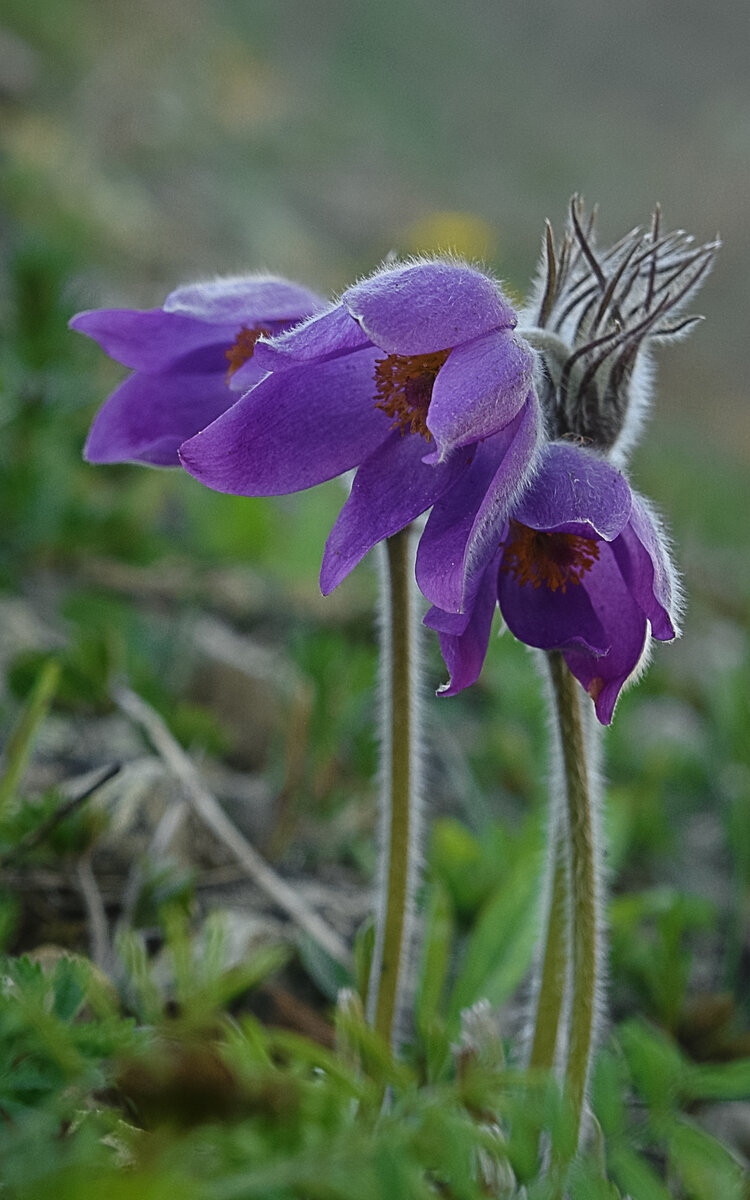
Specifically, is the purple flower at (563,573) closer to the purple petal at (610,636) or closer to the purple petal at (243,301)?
the purple petal at (610,636)

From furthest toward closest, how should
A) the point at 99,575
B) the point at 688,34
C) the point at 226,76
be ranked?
1. the point at 688,34
2. the point at 226,76
3. the point at 99,575

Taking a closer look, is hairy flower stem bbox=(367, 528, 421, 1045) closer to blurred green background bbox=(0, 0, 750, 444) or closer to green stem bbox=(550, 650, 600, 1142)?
green stem bbox=(550, 650, 600, 1142)

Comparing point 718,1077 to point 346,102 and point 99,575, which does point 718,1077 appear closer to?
point 99,575

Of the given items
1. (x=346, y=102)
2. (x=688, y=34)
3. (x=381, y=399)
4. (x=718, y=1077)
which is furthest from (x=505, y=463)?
(x=688, y=34)

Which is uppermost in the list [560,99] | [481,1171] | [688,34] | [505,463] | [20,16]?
[688,34]

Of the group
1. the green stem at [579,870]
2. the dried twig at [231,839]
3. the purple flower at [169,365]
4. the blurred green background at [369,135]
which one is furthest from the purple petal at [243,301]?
the blurred green background at [369,135]

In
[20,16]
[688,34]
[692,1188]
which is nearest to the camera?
[692,1188]
